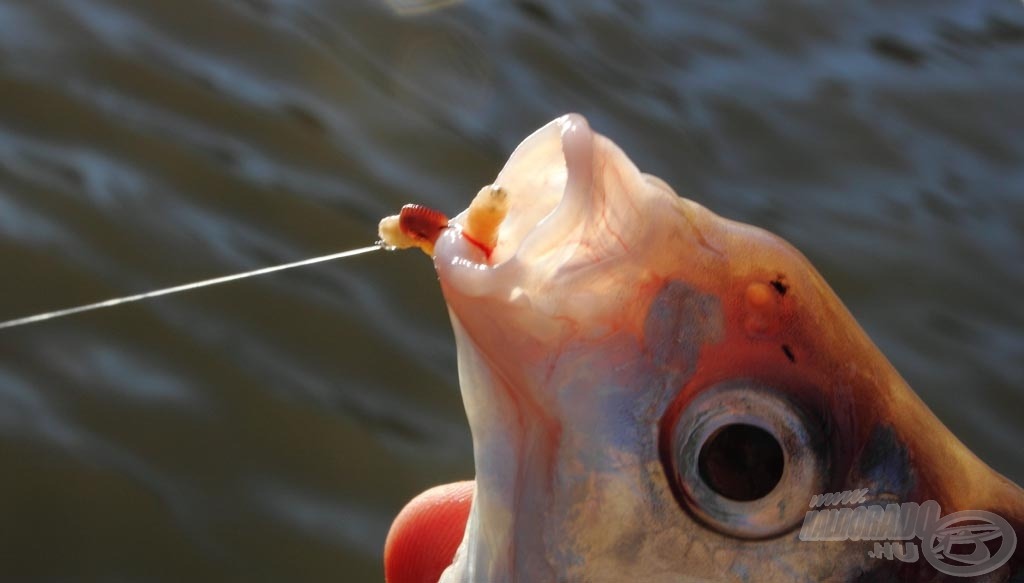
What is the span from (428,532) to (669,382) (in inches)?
30.8

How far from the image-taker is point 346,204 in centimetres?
421

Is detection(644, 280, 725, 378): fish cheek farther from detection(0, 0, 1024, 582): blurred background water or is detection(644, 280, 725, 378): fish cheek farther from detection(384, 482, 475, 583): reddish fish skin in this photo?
detection(0, 0, 1024, 582): blurred background water

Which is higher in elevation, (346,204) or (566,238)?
(346,204)

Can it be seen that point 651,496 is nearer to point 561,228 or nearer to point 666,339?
point 666,339

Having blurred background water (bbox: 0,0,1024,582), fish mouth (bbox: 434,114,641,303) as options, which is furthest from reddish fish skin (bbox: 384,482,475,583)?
blurred background water (bbox: 0,0,1024,582)

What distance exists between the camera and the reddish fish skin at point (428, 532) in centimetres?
196

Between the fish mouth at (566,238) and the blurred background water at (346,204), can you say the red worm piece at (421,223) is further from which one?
the blurred background water at (346,204)

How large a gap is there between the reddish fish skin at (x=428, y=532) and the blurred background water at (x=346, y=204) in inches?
46.2

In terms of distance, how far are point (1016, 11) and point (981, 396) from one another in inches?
119

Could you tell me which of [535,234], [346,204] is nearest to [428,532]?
[535,234]

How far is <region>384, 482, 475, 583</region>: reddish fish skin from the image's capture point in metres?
1.96

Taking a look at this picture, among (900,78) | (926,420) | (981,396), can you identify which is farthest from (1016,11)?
(926,420)

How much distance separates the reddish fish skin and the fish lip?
73cm

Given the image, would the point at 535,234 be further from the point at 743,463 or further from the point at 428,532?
the point at 428,532
